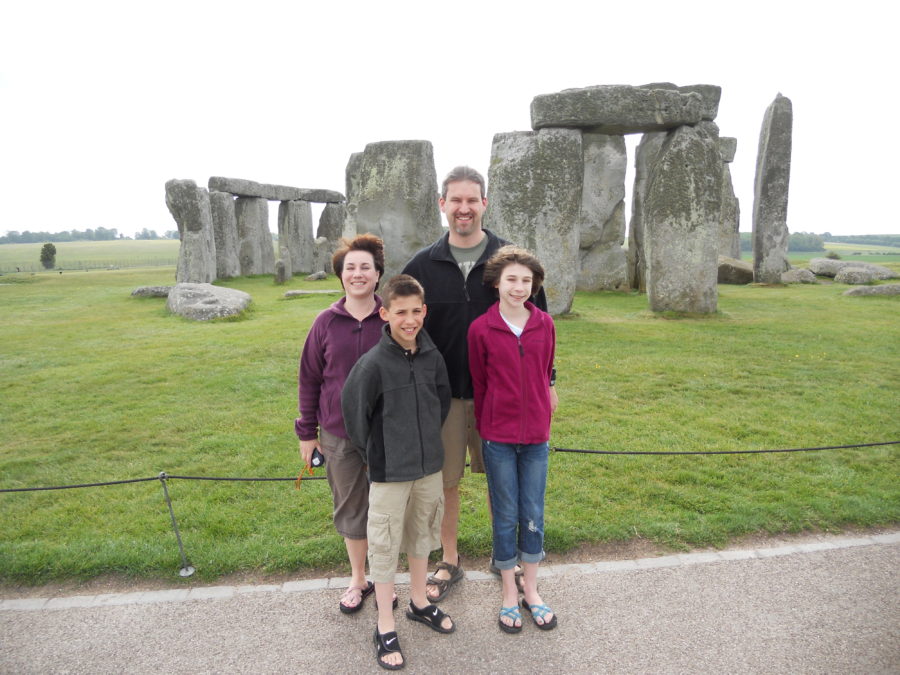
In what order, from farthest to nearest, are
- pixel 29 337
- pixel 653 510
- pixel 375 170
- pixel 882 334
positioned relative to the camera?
pixel 29 337
pixel 375 170
pixel 882 334
pixel 653 510

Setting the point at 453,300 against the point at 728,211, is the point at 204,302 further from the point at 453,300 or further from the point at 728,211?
the point at 728,211

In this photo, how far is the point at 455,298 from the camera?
2789mm

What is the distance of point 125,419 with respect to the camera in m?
5.21

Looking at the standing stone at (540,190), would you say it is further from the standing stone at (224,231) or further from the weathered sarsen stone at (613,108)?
the standing stone at (224,231)

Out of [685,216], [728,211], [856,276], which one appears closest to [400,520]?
[685,216]

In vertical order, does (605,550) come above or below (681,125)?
below

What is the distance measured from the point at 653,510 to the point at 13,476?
441 centimetres

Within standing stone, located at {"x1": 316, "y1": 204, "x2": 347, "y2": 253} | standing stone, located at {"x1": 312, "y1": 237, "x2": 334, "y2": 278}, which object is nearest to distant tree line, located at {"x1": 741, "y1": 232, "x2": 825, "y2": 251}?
standing stone, located at {"x1": 316, "y1": 204, "x2": 347, "y2": 253}

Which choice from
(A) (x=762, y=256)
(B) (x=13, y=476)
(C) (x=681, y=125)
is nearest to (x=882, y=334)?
(C) (x=681, y=125)

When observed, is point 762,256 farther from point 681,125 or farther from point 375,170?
point 375,170

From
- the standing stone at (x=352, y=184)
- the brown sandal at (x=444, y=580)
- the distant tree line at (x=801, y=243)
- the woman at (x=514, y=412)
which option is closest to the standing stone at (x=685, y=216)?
the standing stone at (x=352, y=184)

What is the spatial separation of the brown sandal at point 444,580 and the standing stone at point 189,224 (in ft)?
45.0

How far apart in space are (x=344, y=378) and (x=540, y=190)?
6.41 meters

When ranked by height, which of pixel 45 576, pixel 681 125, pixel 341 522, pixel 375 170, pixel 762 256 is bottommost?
pixel 45 576
